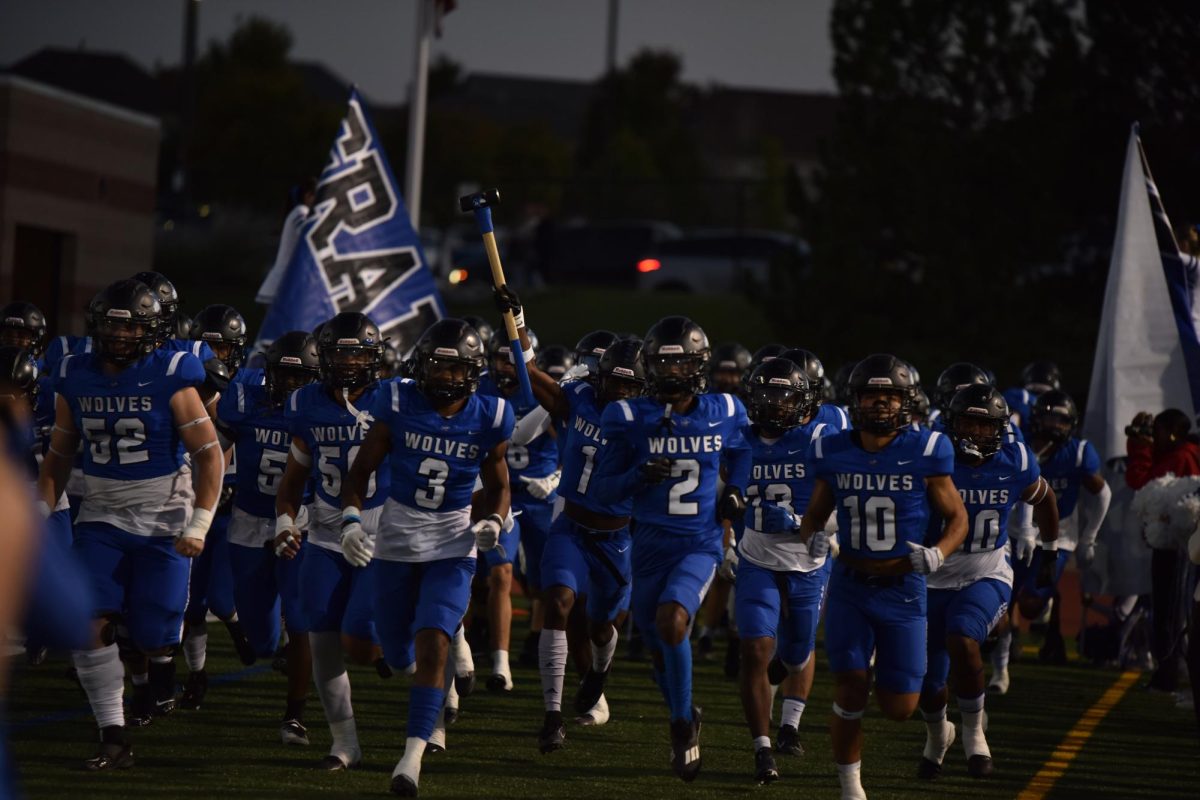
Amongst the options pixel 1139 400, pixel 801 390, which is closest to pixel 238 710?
pixel 801 390

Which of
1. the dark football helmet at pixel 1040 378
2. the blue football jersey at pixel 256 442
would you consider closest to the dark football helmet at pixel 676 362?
the blue football jersey at pixel 256 442

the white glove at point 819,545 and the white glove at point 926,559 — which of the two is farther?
the white glove at point 819,545

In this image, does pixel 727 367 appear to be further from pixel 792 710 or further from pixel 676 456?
pixel 676 456

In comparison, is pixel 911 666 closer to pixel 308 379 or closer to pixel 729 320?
pixel 308 379

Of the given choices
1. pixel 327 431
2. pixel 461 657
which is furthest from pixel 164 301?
pixel 461 657

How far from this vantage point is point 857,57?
758 inches

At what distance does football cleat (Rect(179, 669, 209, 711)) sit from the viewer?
29.1ft

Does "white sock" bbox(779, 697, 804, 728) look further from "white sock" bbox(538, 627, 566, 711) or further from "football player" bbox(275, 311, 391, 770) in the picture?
"football player" bbox(275, 311, 391, 770)

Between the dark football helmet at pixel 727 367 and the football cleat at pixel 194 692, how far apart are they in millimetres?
4653

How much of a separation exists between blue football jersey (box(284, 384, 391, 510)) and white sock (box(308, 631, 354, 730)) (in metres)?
0.67

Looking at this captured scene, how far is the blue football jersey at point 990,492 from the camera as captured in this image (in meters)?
8.13

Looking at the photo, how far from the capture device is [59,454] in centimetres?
752

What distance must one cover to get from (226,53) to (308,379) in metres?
39.7

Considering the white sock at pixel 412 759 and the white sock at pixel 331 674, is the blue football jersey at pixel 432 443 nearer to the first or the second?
the white sock at pixel 331 674
